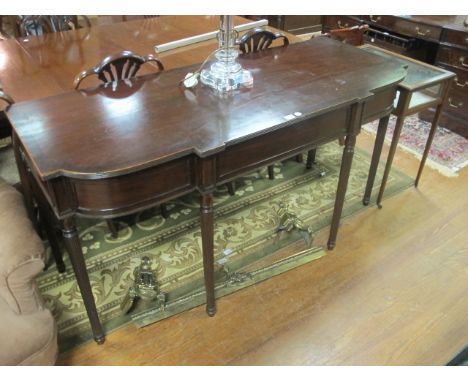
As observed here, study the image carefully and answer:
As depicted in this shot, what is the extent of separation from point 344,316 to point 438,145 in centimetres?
154

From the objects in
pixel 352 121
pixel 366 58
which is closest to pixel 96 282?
pixel 352 121

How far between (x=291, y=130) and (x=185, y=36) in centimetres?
131

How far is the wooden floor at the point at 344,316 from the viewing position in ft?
4.60

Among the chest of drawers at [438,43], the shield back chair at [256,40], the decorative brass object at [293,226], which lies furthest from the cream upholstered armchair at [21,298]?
the chest of drawers at [438,43]

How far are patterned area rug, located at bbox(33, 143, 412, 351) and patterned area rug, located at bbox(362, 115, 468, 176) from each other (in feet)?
0.93

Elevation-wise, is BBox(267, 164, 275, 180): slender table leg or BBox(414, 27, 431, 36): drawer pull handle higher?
BBox(414, 27, 431, 36): drawer pull handle

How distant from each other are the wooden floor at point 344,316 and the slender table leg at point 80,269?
8 centimetres

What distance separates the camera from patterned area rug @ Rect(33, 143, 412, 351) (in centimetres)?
156

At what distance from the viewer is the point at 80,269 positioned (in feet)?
4.00

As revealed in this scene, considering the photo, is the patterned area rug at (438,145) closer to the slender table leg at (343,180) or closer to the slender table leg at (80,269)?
the slender table leg at (343,180)

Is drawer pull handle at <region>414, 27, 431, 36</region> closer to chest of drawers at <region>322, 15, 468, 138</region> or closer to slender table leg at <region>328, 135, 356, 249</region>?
chest of drawers at <region>322, 15, 468, 138</region>

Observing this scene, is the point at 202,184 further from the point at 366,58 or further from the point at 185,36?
the point at 185,36

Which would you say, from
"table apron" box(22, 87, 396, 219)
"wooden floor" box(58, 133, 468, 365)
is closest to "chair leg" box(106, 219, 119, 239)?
"wooden floor" box(58, 133, 468, 365)

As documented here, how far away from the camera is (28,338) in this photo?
1.14 metres
